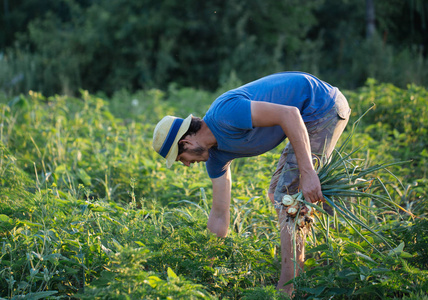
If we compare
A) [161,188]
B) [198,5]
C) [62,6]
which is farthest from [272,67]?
[62,6]

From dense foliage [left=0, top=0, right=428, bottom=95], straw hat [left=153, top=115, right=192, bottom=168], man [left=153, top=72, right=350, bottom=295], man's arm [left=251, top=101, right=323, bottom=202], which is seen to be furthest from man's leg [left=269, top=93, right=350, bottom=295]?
dense foliage [left=0, top=0, right=428, bottom=95]

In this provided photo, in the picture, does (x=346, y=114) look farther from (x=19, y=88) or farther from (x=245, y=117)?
(x=19, y=88)

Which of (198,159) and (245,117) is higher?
(245,117)

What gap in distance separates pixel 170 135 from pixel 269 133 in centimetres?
55

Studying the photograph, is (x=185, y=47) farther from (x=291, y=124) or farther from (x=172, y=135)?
(x=291, y=124)

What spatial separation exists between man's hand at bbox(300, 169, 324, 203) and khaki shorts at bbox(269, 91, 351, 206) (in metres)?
0.21

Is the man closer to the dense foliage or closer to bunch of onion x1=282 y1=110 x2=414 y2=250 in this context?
bunch of onion x1=282 y1=110 x2=414 y2=250

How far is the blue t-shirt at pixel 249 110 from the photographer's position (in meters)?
2.38

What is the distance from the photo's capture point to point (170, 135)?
2521 millimetres

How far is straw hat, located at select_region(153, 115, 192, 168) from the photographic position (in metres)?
2.52

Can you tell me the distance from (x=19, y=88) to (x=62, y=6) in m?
9.62

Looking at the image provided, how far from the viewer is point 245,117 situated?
2.32 m

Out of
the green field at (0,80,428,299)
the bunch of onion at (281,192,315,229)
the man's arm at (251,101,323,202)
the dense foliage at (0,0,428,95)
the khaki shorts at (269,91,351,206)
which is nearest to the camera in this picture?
the green field at (0,80,428,299)

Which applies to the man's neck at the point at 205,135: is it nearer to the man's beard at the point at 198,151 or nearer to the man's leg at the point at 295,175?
the man's beard at the point at 198,151
